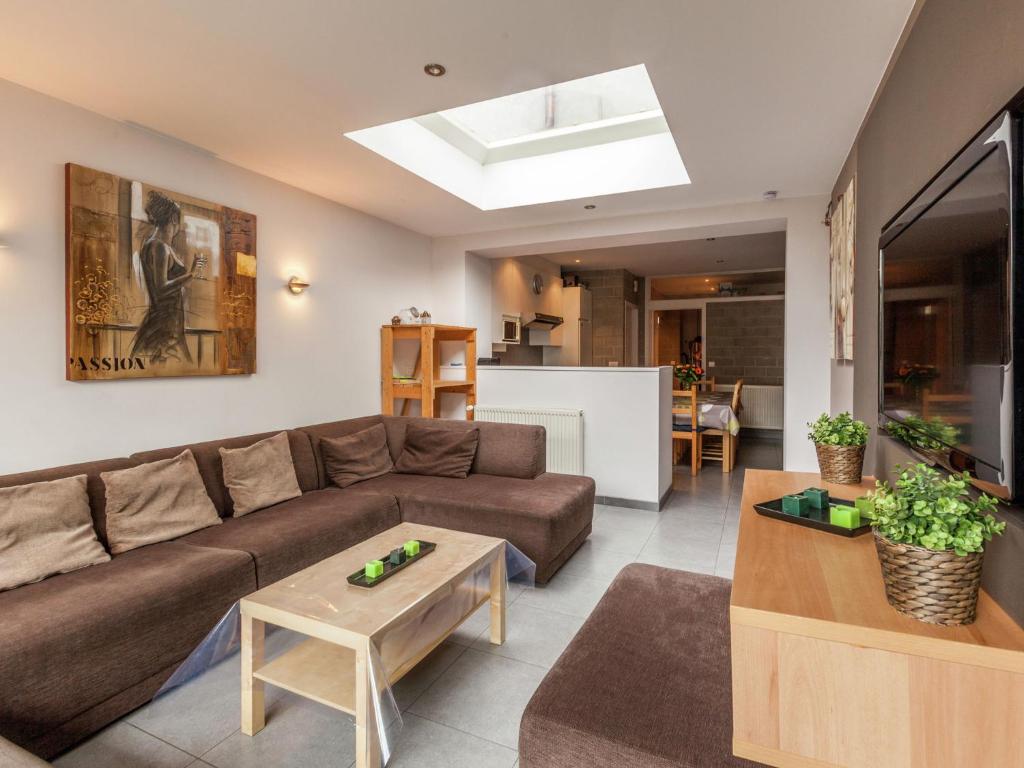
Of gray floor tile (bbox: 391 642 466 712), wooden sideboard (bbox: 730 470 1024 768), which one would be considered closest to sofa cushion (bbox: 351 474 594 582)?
gray floor tile (bbox: 391 642 466 712)

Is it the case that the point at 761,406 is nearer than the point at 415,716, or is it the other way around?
the point at 415,716

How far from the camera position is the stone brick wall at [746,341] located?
28.9 ft

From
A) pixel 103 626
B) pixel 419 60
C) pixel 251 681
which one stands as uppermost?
pixel 419 60

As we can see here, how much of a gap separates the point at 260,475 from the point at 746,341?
8.11 m

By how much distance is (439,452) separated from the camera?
12.6ft

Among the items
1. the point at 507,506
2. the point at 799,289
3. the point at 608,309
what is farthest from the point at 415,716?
the point at 608,309

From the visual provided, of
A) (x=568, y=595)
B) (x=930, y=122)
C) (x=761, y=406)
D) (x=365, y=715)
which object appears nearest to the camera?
(x=365, y=715)

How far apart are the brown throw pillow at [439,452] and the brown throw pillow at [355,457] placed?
161mm

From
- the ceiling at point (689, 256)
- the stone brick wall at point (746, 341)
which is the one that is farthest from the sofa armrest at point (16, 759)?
the stone brick wall at point (746, 341)

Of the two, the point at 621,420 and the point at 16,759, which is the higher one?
the point at 621,420

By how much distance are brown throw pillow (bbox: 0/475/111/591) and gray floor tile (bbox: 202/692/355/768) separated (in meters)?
0.97

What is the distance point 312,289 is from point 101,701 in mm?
2928

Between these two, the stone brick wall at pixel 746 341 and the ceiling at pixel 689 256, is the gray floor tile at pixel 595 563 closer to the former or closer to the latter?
the ceiling at pixel 689 256

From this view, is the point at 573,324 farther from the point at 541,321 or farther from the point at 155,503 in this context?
the point at 155,503
